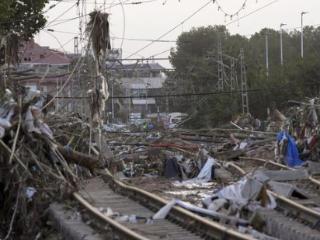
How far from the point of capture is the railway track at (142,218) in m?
10.4

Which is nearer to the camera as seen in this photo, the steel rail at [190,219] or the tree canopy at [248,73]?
the steel rail at [190,219]

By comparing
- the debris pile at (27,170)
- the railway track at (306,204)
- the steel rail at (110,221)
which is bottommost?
the railway track at (306,204)

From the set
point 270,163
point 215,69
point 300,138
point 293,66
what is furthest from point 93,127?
point 215,69

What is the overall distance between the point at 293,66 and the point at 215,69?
21.7 metres

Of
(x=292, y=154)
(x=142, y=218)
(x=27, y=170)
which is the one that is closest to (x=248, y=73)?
(x=292, y=154)

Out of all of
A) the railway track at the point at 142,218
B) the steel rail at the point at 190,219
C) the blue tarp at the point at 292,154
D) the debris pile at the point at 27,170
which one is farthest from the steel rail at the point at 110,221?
the blue tarp at the point at 292,154

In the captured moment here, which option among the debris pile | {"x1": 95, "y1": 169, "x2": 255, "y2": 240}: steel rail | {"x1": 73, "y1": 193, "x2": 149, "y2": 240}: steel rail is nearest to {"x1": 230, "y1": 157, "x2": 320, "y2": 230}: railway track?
{"x1": 95, "y1": 169, "x2": 255, "y2": 240}: steel rail

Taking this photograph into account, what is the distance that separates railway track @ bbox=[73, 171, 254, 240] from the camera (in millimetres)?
10414

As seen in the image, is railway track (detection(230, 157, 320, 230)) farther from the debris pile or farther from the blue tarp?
the debris pile

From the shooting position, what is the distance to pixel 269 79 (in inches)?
2630

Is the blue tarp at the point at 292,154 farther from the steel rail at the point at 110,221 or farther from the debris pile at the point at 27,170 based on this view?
the steel rail at the point at 110,221

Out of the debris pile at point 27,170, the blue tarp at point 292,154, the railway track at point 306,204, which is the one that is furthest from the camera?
the blue tarp at point 292,154

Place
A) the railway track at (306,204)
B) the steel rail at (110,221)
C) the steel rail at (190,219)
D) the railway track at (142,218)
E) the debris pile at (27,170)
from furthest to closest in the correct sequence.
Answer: the debris pile at (27,170) → the railway track at (306,204) → the railway track at (142,218) → the steel rail at (110,221) → the steel rail at (190,219)

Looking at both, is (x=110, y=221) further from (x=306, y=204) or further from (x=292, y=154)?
(x=292, y=154)
